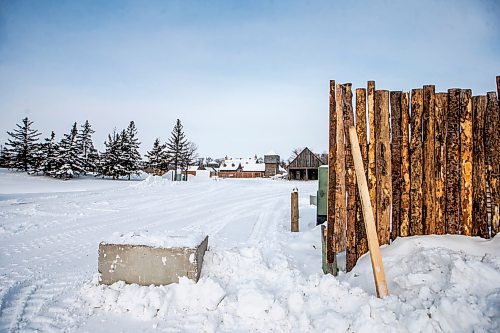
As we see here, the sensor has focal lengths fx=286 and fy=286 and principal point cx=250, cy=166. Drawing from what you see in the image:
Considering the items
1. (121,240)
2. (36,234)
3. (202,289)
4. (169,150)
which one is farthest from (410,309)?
(169,150)

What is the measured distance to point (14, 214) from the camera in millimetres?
9039

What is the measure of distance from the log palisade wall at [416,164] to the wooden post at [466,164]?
11 millimetres

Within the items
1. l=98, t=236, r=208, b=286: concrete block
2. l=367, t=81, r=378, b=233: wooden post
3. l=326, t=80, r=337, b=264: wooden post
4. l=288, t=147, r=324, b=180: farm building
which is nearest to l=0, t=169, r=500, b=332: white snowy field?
l=98, t=236, r=208, b=286: concrete block

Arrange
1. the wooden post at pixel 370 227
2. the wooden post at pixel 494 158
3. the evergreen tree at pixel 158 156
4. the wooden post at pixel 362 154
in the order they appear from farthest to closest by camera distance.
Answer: the evergreen tree at pixel 158 156
the wooden post at pixel 362 154
the wooden post at pixel 494 158
the wooden post at pixel 370 227

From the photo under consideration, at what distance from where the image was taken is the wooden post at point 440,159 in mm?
3793

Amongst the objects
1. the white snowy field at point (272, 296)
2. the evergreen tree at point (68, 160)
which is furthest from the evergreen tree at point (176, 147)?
the white snowy field at point (272, 296)

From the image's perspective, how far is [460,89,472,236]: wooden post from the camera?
3721 mm

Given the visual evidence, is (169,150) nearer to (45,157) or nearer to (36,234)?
(45,157)

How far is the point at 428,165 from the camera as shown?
3.86 metres

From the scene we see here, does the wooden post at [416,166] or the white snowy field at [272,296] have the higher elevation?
the wooden post at [416,166]

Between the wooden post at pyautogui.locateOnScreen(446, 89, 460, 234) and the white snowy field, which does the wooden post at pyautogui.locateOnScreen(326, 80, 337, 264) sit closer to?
the white snowy field

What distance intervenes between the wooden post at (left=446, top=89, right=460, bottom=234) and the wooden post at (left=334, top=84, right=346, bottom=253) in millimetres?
1321

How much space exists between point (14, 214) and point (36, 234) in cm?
321

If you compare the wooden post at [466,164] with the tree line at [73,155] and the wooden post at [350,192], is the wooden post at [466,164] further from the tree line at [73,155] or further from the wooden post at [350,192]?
the tree line at [73,155]
